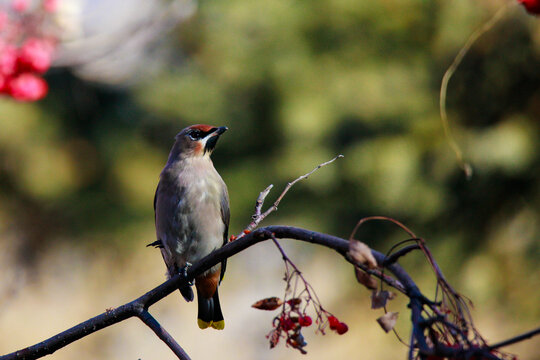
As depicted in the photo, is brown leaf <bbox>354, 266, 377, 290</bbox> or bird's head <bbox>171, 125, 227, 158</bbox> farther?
bird's head <bbox>171, 125, 227, 158</bbox>

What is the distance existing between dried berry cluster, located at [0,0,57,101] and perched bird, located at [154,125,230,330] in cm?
86

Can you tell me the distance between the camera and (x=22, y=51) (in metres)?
3.24

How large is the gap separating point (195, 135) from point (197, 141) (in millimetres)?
47

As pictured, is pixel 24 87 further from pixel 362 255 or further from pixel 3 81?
pixel 362 255

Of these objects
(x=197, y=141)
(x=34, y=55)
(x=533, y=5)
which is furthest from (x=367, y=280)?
(x=34, y=55)

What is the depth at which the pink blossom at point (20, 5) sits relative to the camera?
3.21 meters

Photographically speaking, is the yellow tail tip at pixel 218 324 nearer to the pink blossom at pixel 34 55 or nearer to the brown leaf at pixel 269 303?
the pink blossom at pixel 34 55

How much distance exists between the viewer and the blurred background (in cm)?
424

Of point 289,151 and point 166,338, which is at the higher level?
point 289,151

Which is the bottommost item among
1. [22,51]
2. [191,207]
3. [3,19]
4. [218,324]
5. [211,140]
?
[218,324]

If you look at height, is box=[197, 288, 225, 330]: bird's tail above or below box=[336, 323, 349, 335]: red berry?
above

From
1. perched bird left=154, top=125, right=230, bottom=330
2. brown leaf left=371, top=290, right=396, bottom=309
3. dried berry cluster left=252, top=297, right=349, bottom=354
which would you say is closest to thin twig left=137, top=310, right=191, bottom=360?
dried berry cluster left=252, top=297, right=349, bottom=354

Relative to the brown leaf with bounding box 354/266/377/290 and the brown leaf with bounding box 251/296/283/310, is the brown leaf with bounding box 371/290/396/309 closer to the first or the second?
the brown leaf with bounding box 354/266/377/290

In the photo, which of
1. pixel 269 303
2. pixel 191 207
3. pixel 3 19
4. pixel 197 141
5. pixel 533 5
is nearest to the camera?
pixel 269 303
